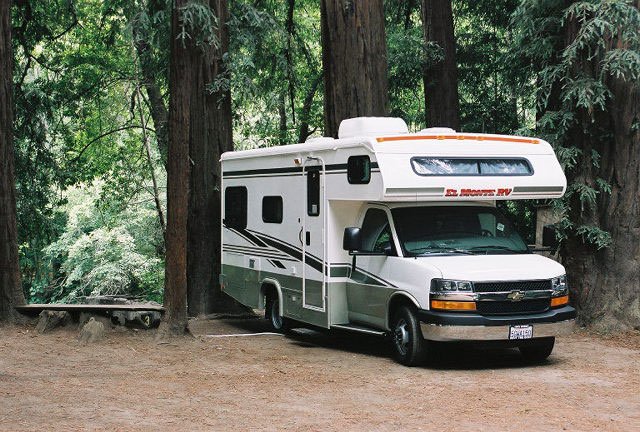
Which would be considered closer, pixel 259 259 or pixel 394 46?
pixel 259 259

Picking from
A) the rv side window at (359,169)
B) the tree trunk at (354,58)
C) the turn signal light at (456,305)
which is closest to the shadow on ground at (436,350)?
the turn signal light at (456,305)

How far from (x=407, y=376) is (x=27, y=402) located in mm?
4087

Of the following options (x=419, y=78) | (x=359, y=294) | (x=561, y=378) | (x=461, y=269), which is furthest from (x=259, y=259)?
(x=419, y=78)

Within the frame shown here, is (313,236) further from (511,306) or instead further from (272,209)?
(511,306)

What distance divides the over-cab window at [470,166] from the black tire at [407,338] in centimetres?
166

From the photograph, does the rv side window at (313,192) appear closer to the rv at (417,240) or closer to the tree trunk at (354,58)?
the rv at (417,240)

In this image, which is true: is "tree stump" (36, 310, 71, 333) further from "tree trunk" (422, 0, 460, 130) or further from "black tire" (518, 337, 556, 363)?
"tree trunk" (422, 0, 460, 130)

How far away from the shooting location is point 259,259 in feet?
51.4

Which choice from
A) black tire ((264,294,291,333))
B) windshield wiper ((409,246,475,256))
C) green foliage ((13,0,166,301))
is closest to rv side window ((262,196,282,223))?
black tire ((264,294,291,333))

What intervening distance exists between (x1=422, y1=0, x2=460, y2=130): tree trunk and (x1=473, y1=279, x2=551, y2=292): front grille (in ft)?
30.1

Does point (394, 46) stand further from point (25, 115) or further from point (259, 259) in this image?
point (25, 115)

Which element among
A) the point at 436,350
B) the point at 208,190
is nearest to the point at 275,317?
the point at 436,350

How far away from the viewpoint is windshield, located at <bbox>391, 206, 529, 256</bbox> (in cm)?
1241

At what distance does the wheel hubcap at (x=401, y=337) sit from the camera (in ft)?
39.7
